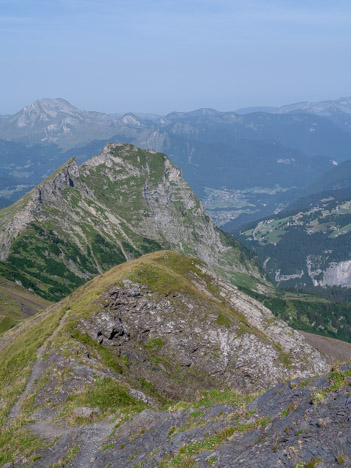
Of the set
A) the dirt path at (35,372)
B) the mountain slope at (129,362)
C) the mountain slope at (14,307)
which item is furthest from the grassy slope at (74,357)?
the mountain slope at (14,307)

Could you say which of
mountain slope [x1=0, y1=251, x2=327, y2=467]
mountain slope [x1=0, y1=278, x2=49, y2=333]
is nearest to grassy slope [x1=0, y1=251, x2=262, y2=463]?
mountain slope [x1=0, y1=251, x2=327, y2=467]

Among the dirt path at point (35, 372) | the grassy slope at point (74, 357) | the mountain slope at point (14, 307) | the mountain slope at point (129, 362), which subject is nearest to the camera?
the mountain slope at point (129, 362)

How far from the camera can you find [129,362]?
6181cm

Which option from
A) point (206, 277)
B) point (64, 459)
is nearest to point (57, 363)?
point (64, 459)

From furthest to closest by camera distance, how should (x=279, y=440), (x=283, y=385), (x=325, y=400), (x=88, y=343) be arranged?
1. (x=88, y=343)
2. (x=283, y=385)
3. (x=325, y=400)
4. (x=279, y=440)

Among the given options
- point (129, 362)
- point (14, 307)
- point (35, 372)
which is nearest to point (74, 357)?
point (35, 372)

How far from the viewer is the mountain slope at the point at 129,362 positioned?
37.1 meters

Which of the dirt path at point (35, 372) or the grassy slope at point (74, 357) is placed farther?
the dirt path at point (35, 372)

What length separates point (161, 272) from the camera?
84438 mm

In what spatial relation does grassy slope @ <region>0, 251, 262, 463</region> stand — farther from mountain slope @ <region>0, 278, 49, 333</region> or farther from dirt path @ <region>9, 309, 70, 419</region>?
mountain slope @ <region>0, 278, 49, 333</region>

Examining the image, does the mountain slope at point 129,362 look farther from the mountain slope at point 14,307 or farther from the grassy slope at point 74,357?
the mountain slope at point 14,307

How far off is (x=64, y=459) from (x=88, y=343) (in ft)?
90.4

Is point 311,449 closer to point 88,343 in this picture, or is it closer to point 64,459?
point 64,459

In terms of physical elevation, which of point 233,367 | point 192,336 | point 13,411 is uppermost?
point 13,411
